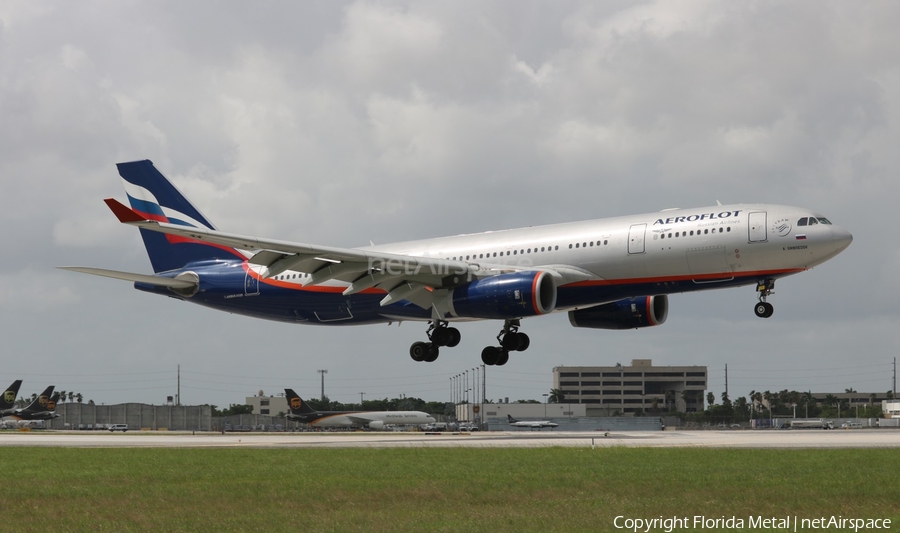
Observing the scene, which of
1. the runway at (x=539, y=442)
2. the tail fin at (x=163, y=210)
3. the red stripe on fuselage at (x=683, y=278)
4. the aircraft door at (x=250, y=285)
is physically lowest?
the runway at (x=539, y=442)

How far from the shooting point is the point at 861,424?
145 meters

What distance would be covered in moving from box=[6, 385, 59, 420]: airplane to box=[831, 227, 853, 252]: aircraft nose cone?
111114 mm

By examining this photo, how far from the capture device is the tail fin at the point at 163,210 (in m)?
57.8

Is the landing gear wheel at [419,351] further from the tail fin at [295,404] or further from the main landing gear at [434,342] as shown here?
the tail fin at [295,404]

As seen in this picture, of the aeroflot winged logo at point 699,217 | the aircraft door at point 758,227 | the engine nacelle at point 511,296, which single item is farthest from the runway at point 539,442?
the aeroflot winged logo at point 699,217

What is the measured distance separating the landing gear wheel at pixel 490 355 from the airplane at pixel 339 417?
7464 cm

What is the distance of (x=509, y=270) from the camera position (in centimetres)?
4616

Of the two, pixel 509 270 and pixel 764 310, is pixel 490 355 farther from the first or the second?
pixel 764 310

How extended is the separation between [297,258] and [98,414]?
12784 centimetres

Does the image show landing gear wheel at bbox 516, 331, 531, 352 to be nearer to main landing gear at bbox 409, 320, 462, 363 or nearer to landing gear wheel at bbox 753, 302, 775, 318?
main landing gear at bbox 409, 320, 462, 363

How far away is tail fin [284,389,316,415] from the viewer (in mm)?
124625
